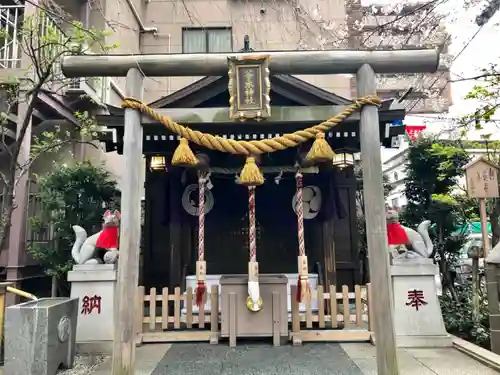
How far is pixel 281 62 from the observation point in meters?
4.88

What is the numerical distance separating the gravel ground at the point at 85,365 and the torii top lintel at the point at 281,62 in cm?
433

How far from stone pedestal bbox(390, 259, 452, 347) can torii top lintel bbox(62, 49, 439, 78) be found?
372cm

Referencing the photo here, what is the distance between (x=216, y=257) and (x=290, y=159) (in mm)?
3059

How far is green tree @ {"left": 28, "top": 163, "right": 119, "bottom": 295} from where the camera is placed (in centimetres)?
836

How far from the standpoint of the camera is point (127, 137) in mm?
4750

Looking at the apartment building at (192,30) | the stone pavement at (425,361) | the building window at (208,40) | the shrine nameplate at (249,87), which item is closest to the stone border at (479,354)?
the stone pavement at (425,361)

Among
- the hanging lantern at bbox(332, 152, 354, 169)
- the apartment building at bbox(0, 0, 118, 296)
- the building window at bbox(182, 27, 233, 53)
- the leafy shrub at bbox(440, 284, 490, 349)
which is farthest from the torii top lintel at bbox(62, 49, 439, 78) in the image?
the building window at bbox(182, 27, 233, 53)

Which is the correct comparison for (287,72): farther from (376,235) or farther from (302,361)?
(302,361)

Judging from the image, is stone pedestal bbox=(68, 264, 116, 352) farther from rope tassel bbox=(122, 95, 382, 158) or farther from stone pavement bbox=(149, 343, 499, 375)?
rope tassel bbox=(122, 95, 382, 158)

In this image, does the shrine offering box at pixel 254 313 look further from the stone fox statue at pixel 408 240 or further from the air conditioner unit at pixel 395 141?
the air conditioner unit at pixel 395 141

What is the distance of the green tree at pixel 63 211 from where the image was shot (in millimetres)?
8359

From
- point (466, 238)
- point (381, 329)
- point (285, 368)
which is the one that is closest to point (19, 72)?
point (285, 368)

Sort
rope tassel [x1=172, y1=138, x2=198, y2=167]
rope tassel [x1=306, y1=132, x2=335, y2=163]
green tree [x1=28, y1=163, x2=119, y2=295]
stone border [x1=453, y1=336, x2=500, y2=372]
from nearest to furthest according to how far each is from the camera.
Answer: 1. rope tassel [x1=306, y1=132, x2=335, y2=163]
2. rope tassel [x1=172, y1=138, x2=198, y2=167]
3. stone border [x1=453, y1=336, x2=500, y2=372]
4. green tree [x1=28, y1=163, x2=119, y2=295]

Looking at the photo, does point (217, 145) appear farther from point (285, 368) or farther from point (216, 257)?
point (216, 257)
